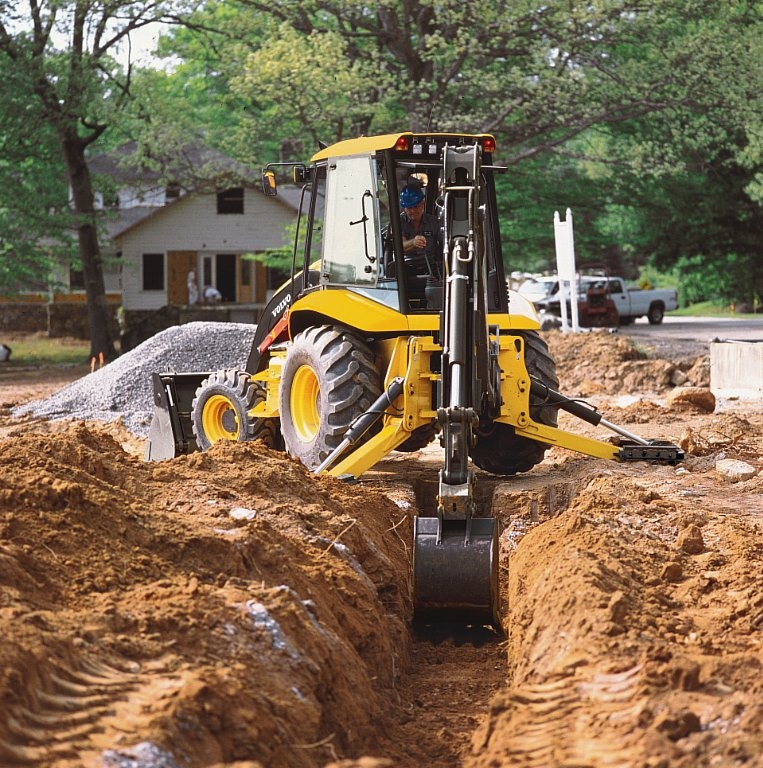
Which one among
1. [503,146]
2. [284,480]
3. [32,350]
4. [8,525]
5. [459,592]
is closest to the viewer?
[8,525]

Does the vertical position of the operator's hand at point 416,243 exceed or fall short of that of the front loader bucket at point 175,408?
it exceeds it

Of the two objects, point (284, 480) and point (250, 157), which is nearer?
point (284, 480)

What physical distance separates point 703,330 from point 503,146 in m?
11.8

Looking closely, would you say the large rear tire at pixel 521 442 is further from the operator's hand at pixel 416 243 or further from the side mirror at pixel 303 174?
the side mirror at pixel 303 174

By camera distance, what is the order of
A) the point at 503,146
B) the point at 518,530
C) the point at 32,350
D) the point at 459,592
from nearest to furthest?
the point at 459,592 → the point at 518,530 → the point at 503,146 → the point at 32,350

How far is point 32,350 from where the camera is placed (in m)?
35.2

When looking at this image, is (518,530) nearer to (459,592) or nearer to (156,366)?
(459,592)

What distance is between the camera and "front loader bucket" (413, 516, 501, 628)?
275 inches

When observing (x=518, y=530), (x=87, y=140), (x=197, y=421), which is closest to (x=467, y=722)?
(x=518, y=530)

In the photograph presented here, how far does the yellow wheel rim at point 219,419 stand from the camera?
11.7 metres

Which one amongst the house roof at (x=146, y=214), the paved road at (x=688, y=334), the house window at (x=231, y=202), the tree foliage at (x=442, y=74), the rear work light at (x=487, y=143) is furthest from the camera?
the house window at (x=231, y=202)

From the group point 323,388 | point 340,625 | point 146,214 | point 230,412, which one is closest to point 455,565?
point 340,625

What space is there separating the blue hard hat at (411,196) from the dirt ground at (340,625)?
2209 millimetres

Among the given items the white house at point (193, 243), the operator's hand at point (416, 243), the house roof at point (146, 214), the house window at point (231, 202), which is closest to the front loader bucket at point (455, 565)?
the operator's hand at point (416, 243)
